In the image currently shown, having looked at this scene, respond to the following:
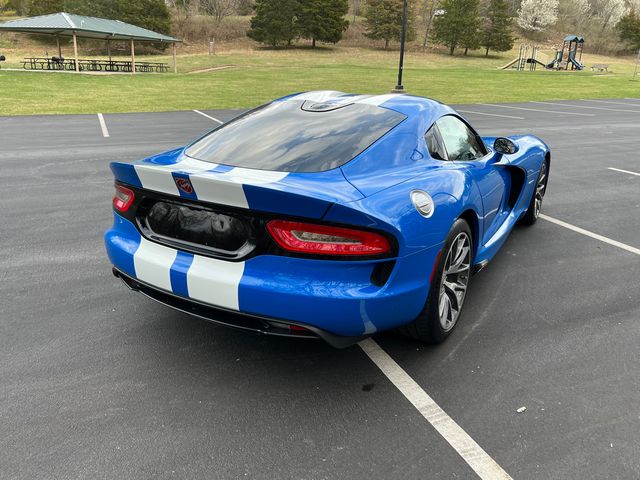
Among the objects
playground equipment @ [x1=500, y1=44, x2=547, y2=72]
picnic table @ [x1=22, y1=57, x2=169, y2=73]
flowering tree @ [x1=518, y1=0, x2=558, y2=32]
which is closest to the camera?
picnic table @ [x1=22, y1=57, x2=169, y2=73]

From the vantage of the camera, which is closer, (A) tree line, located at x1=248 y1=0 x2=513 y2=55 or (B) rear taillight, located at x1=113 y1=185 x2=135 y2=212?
(B) rear taillight, located at x1=113 y1=185 x2=135 y2=212

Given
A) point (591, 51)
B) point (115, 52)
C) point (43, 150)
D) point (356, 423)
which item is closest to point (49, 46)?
point (115, 52)

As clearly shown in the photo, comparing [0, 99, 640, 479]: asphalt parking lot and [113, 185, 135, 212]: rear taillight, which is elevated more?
[113, 185, 135, 212]: rear taillight

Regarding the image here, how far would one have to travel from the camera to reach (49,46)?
190 ft

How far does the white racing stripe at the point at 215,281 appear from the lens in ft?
8.02

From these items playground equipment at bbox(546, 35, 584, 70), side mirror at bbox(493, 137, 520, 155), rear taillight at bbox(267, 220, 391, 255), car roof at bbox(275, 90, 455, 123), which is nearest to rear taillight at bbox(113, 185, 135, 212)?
rear taillight at bbox(267, 220, 391, 255)

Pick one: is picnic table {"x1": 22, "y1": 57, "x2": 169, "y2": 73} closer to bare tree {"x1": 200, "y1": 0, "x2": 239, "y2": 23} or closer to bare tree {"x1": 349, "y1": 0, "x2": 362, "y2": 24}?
bare tree {"x1": 200, "y1": 0, "x2": 239, "y2": 23}

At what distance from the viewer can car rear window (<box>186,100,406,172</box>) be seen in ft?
9.48

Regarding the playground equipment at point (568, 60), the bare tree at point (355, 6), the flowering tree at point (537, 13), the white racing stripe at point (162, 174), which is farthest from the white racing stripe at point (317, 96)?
the bare tree at point (355, 6)

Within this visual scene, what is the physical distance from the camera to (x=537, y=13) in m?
81.5

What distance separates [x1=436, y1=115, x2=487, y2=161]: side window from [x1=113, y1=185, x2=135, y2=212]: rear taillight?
6.71 ft

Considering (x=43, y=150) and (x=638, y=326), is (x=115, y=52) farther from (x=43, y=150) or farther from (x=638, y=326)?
(x=638, y=326)

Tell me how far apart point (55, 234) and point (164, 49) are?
61277mm

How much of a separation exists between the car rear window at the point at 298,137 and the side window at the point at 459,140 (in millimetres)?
422
